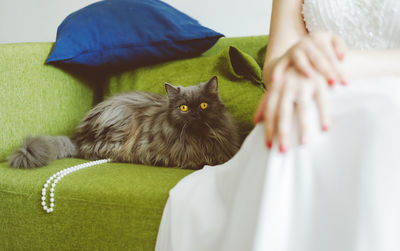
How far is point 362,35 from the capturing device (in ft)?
2.63

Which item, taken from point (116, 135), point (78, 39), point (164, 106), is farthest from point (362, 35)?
point (78, 39)

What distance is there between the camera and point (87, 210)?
0.89 metres

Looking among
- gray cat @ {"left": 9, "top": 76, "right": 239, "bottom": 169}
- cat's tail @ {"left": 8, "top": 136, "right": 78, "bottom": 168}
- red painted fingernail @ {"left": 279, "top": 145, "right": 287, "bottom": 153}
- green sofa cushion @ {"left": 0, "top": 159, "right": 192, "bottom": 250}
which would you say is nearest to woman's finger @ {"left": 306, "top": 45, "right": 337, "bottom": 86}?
red painted fingernail @ {"left": 279, "top": 145, "right": 287, "bottom": 153}

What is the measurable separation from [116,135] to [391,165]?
1.00 m

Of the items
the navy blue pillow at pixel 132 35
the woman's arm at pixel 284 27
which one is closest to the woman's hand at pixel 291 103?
the woman's arm at pixel 284 27

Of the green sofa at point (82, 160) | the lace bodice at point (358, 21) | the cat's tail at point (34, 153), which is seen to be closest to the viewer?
the lace bodice at point (358, 21)

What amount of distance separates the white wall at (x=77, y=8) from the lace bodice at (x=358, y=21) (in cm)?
94

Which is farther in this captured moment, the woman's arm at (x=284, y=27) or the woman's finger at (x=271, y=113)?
the woman's arm at (x=284, y=27)

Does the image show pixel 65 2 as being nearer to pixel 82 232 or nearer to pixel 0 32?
pixel 0 32

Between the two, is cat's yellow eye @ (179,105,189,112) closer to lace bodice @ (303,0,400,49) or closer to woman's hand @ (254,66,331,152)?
lace bodice @ (303,0,400,49)

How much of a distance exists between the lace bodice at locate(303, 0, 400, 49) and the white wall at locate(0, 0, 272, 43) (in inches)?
37.1

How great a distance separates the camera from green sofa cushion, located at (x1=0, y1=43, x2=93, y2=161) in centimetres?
120

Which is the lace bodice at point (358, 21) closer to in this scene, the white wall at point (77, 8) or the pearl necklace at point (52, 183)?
the pearl necklace at point (52, 183)

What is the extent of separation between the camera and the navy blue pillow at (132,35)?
142cm
